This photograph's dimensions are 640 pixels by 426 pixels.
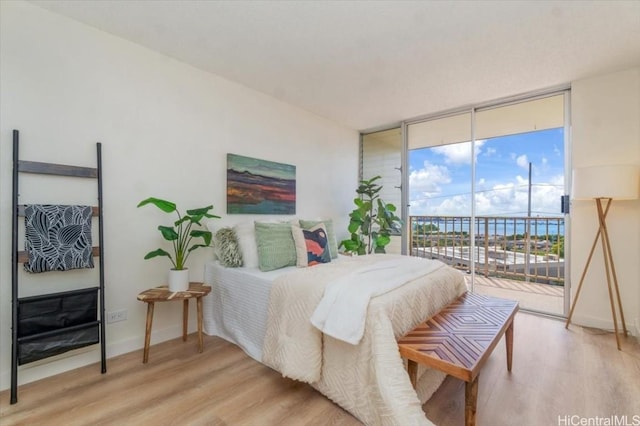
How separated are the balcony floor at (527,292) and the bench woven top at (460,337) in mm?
1866

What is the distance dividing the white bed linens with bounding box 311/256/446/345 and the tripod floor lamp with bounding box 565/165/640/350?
1908 millimetres

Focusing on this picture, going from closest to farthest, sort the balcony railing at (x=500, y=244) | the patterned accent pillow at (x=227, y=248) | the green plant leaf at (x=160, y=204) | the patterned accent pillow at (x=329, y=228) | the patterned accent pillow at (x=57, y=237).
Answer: the patterned accent pillow at (x=57, y=237) → the green plant leaf at (x=160, y=204) → the patterned accent pillow at (x=227, y=248) → the patterned accent pillow at (x=329, y=228) → the balcony railing at (x=500, y=244)

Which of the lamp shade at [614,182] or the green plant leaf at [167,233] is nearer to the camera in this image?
the green plant leaf at [167,233]

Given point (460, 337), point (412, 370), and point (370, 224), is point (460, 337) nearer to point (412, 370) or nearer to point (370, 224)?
point (412, 370)

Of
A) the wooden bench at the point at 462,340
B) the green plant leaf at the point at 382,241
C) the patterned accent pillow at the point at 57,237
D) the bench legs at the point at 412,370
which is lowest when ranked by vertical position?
the bench legs at the point at 412,370

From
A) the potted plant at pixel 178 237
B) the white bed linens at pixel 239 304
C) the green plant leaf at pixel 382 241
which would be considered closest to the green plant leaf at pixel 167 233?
the potted plant at pixel 178 237

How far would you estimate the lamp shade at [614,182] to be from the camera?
244cm

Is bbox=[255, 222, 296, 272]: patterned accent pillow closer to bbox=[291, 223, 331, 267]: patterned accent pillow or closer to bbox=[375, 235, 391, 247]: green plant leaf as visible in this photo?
bbox=[291, 223, 331, 267]: patterned accent pillow

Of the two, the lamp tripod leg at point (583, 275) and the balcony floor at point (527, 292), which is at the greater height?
the lamp tripod leg at point (583, 275)

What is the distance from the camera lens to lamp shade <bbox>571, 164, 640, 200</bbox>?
8.00 ft

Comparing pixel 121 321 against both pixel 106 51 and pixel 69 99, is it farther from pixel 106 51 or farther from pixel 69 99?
pixel 106 51

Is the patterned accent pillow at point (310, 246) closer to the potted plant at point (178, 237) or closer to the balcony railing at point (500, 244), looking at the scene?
the potted plant at point (178, 237)

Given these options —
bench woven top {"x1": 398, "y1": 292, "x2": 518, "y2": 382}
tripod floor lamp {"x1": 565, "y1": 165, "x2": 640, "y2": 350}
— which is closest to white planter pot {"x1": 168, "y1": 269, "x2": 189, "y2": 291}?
bench woven top {"x1": 398, "y1": 292, "x2": 518, "y2": 382}

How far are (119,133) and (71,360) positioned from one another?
1.65m
